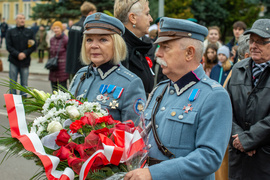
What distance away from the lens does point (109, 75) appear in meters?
3.21

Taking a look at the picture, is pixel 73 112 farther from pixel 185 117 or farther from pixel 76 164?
pixel 185 117

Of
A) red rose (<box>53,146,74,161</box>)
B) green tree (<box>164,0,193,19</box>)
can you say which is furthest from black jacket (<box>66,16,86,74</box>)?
green tree (<box>164,0,193,19</box>)

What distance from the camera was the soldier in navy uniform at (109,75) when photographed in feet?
9.96

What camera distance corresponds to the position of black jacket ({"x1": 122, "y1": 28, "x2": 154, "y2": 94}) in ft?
12.3

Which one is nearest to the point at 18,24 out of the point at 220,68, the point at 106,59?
the point at 220,68

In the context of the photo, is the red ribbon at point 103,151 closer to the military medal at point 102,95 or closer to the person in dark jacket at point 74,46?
the military medal at point 102,95

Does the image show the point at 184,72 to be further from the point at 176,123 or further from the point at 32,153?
the point at 32,153

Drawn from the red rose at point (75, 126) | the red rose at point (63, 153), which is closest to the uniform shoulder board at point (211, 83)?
the red rose at point (75, 126)

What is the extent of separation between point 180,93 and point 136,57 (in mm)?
1511

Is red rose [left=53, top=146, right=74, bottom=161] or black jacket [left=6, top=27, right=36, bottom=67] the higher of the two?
red rose [left=53, top=146, right=74, bottom=161]

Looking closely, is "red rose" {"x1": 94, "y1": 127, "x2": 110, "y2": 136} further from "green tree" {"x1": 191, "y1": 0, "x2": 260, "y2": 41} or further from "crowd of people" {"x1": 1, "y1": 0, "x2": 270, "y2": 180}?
"green tree" {"x1": 191, "y1": 0, "x2": 260, "y2": 41}

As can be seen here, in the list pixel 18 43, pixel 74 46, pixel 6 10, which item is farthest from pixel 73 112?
pixel 6 10

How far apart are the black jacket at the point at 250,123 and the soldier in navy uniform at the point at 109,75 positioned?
3.66 ft

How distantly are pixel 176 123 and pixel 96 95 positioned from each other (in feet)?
3.48
